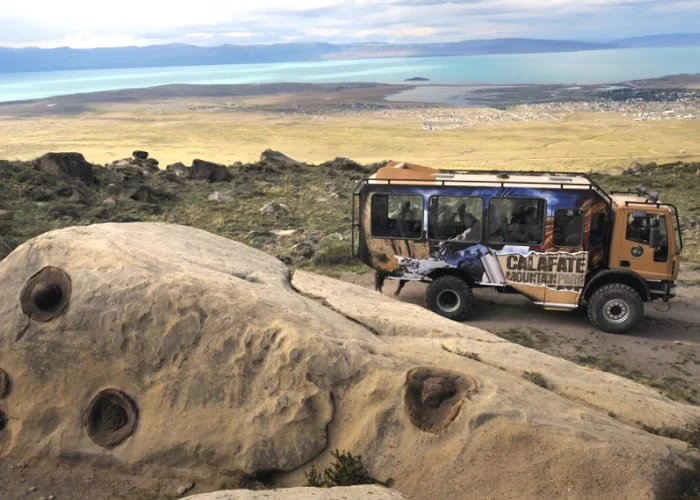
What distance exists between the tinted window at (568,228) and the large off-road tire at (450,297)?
2278 mm

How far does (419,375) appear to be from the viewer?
655cm

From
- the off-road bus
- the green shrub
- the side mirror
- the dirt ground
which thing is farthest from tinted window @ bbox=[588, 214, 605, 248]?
the green shrub

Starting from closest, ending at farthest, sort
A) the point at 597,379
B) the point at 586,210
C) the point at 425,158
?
the point at 597,379 < the point at 586,210 < the point at 425,158

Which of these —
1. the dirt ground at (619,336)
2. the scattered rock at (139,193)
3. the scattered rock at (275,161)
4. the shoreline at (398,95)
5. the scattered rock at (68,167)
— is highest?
the shoreline at (398,95)

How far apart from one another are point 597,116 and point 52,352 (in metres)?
99.9

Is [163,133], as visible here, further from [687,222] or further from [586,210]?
[586,210]

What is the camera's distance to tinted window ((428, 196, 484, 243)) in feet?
43.1

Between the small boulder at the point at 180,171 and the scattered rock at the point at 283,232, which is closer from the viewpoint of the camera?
the scattered rock at the point at 283,232

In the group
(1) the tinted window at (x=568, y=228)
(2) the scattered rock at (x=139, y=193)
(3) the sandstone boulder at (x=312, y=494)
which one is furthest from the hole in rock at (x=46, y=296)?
(2) the scattered rock at (x=139, y=193)

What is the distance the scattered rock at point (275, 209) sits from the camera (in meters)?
26.6

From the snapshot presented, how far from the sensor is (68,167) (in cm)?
3100

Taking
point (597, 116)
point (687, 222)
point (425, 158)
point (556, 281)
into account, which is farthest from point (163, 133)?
point (556, 281)

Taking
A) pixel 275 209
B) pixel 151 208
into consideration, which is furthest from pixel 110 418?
pixel 151 208

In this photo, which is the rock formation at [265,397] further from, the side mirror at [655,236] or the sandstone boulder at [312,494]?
the side mirror at [655,236]
